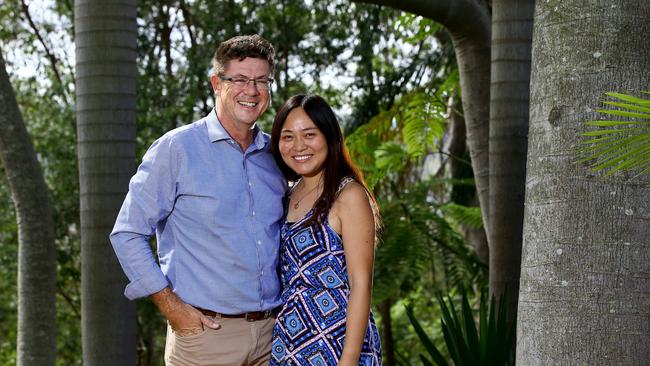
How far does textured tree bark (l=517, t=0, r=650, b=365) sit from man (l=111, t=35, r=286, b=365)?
124 centimetres

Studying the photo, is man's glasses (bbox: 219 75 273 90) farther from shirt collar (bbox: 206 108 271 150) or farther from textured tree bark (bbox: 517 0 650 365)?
textured tree bark (bbox: 517 0 650 365)

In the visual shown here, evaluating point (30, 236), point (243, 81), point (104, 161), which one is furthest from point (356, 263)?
point (30, 236)

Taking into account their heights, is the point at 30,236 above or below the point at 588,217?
below

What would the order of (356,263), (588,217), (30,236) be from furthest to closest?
1. (30,236)
2. (356,263)
3. (588,217)

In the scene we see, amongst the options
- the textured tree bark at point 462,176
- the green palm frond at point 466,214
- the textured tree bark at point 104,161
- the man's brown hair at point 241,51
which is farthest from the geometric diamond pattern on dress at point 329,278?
the textured tree bark at point 462,176

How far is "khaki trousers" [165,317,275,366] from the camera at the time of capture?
405cm

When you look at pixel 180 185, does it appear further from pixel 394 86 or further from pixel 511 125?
pixel 394 86

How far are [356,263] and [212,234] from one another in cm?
59

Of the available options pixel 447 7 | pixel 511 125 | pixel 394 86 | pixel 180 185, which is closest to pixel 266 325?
pixel 180 185

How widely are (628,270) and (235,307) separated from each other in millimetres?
1576

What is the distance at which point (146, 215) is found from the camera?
400 cm

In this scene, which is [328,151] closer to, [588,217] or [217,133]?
[217,133]

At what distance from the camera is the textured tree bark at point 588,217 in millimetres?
3137

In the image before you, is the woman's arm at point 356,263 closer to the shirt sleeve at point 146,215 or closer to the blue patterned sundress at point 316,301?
the blue patterned sundress at point 316,301
